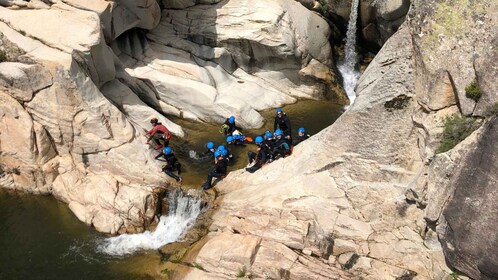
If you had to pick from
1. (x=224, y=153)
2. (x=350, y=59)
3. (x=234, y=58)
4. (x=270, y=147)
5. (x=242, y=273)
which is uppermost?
(x=350, y=59)

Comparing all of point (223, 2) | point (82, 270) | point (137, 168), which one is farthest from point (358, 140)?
point (223, 2)

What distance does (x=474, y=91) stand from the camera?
11234mm

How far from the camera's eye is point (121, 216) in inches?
672

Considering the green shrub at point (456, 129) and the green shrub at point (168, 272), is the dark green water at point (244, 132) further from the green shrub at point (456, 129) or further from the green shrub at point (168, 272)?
the green shrub at point (456, 129)

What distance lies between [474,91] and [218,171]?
10.8 metres

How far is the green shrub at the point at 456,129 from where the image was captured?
11.6 meters

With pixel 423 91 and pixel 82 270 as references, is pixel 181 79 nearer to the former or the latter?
pixel 82 270

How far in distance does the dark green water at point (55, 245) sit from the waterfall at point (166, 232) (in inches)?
15.6

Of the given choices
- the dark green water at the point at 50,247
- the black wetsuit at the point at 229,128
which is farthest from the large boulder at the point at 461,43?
the black wetsuit at the point at 229,128

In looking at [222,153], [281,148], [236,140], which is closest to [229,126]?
[236,140]

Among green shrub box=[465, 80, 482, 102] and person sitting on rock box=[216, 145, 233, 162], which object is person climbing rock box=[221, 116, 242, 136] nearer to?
person sitting on rock box=[216, 145, 233, 162]

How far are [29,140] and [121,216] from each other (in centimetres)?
515

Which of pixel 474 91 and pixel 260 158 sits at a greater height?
pixel 474 91

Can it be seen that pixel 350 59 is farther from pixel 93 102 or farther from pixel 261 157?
pixel 93 102
